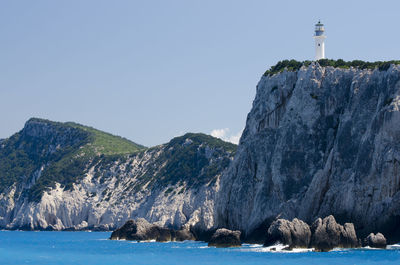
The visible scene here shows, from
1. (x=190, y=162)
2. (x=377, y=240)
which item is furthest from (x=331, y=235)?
(x=190, y=162)

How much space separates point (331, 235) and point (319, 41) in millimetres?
33382

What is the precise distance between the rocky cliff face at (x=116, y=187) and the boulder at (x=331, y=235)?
67.2 meters

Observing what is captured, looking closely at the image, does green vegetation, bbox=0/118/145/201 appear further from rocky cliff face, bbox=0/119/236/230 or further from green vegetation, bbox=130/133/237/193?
green vegetation, bbox=130/133/237/193

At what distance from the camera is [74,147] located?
631ft

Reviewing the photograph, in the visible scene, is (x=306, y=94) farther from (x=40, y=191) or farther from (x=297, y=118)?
(x=40, y=191)

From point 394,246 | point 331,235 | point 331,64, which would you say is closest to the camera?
point 331,235

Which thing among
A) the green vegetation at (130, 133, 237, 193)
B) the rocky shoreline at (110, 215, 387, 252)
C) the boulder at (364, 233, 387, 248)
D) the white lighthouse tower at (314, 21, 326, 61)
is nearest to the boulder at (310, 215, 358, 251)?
the rocky shoreline at (110, 215, 387, 252)

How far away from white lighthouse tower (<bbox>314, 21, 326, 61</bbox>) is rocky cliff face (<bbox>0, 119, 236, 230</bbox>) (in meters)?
49.5

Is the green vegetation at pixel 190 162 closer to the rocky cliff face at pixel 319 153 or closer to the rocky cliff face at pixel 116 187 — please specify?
the rocky cliff face at pixel 116 187

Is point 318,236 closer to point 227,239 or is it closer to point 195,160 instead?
point 227,239

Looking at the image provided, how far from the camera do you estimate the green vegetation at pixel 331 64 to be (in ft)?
269

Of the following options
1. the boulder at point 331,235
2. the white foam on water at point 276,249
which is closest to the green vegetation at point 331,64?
the boulder at point 331,235

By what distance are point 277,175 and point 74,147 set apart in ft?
376

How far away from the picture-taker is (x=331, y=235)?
227ft
